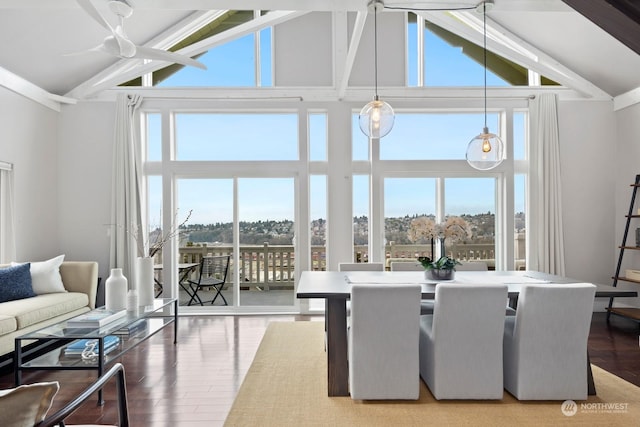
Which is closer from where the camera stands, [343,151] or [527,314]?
[527,314]

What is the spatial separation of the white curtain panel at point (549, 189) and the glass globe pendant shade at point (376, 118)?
10.3 ft

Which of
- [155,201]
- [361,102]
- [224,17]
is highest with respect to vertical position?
[224,17]

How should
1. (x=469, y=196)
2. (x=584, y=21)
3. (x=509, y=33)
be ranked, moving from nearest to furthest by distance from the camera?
(x=584, y=21)
(x=509, y=33)
(x=469, y=196)

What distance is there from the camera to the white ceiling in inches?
163

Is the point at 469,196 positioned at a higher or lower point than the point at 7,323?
higher

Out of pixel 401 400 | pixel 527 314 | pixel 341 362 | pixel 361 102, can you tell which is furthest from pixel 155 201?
pixel 527 314

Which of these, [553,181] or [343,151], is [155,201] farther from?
[553,181]

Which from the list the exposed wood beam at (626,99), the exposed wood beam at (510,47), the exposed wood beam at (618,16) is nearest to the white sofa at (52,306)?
the exposed wood beam at (618,16)

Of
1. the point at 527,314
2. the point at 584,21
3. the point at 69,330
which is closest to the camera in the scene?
the point at 527,314

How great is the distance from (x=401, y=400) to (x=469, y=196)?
3596 mm

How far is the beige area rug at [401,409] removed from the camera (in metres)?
2.39

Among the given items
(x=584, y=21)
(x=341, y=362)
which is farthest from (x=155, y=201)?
(x=584, y=21)

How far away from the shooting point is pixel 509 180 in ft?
17.8

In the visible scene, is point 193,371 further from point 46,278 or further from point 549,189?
point 549,189
